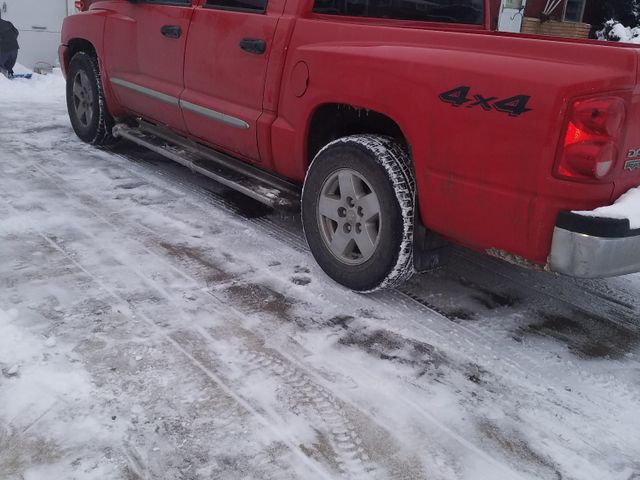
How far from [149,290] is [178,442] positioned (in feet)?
4.19

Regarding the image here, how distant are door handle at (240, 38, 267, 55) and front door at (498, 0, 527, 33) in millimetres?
11120

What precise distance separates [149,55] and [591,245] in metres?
3.83

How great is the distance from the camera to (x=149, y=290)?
3.38 m

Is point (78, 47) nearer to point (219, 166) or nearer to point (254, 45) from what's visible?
point (219, 166)

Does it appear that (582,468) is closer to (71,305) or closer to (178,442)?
(178,442)

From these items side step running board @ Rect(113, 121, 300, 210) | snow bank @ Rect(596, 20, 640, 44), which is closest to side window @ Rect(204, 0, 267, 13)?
side step running board @ Rect(113, 121, 300, 210)

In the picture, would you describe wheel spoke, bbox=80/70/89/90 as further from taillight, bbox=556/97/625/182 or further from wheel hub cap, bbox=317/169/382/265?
taillight, bbox=556/97/625/182

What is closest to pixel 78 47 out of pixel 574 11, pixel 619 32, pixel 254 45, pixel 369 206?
pixel 254 45

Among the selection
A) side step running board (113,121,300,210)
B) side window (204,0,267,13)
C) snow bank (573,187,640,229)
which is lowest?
side step running board (113,121,300,210)

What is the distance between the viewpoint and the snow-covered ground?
2258 millimetres

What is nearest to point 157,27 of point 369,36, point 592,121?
point 369,36

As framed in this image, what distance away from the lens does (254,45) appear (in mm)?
3887

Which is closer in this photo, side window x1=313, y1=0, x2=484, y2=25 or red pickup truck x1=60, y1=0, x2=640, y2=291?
red pickup truck x1=60, y1=0, x2=640, y2=291

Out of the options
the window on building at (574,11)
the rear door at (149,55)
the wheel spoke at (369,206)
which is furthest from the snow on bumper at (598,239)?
the window on building at (574,11)
